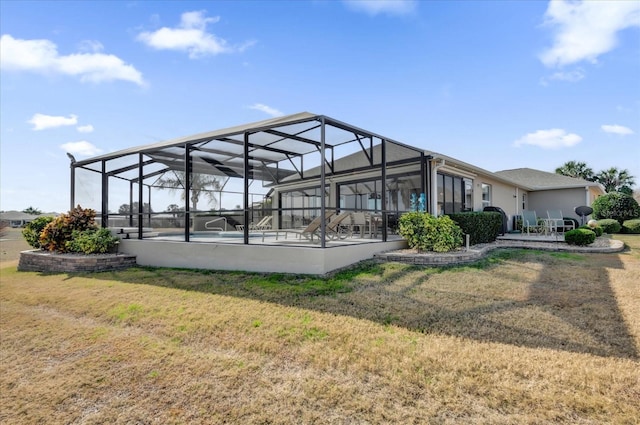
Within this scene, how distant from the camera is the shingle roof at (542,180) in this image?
16688 mm

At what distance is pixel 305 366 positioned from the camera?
3012 mm

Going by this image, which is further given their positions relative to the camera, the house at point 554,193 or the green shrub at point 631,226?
Answer: the house at point 554,193

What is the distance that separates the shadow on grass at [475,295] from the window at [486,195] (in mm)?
6224

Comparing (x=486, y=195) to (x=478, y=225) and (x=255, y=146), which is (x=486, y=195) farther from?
(x=255, y=146)

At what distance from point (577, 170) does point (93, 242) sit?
35125mm

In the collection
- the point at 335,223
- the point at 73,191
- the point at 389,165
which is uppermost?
the point at 389,165

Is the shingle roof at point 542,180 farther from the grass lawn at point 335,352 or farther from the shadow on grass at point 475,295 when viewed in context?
the grass lawn at point 335,352

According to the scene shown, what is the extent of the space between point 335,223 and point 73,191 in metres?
9.67

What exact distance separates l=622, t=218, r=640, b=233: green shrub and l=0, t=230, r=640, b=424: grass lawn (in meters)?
13.5

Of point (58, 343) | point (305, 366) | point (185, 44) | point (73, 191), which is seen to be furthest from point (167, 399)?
point (73, 191)

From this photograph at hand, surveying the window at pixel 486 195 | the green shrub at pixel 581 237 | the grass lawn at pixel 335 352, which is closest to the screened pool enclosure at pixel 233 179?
the grass lawn at pixel 335 352

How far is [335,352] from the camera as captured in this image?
10.6ft

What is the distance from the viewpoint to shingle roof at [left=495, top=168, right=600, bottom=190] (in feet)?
54.7

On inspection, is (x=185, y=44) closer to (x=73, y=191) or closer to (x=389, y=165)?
(x=73, y=191)
